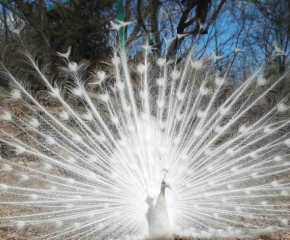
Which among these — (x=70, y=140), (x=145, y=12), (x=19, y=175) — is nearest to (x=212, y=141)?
(x=70, y=140)

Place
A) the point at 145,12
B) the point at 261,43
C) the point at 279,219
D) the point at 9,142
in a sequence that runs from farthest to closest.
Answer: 1. the point at 261,43
2. the point at 145,12
3. the point at 9,142
4. the point at 279,219

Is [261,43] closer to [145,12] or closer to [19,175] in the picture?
[145,12]

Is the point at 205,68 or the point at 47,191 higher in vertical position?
the point at 205,68

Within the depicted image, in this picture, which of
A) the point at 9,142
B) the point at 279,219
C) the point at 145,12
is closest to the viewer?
the point at 279,219

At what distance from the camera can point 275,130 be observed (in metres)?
2.79

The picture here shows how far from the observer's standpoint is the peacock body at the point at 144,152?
2.61 metres

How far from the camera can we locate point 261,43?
6430 millimetres

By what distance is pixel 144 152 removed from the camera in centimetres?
283

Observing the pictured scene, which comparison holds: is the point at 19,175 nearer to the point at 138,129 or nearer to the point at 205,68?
the point at 138,129

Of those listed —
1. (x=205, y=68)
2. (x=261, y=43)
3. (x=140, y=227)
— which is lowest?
(x=140, y=227)

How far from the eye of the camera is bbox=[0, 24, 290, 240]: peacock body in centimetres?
261

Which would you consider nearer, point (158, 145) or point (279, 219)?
point (279, 219)

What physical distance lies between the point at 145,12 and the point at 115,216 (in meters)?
2.99

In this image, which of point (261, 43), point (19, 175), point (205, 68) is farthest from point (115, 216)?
point (261, 43)
